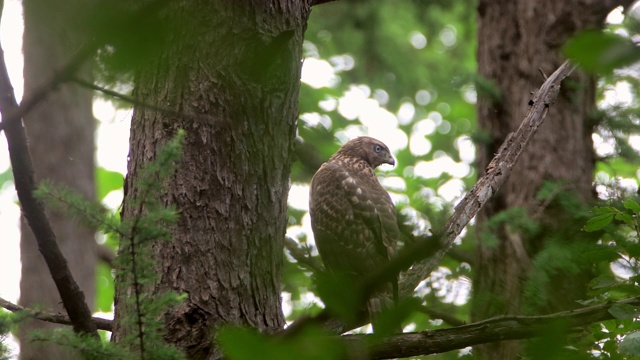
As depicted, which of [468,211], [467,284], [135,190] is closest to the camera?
[135,190]

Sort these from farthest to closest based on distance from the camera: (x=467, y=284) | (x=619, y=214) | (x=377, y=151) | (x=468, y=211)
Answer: (x=377, y=151)
(x=467, y=284)
(x=468, y=211)
(x=619, y=214)

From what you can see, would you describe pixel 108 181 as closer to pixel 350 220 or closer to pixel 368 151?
pixel 368 151

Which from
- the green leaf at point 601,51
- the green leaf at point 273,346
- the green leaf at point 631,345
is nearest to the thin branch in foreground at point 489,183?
the green leaf at point 631,345

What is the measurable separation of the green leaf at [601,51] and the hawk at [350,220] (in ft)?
13.7

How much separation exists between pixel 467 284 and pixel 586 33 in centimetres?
419

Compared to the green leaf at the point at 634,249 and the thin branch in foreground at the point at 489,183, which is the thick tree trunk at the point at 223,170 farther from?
the green leaf at the point at 634,249

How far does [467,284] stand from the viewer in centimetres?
484

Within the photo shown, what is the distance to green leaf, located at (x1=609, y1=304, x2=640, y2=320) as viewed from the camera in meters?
2.17

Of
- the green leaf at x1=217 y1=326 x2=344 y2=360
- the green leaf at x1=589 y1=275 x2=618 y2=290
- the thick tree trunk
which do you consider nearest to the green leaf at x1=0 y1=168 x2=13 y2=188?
the thick tree trunk

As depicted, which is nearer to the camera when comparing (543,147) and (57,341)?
(57,341)

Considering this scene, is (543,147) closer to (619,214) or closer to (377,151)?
(377,151)

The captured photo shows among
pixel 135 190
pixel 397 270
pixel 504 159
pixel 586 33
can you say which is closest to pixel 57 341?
pixel 135 190

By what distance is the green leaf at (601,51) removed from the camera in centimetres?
77

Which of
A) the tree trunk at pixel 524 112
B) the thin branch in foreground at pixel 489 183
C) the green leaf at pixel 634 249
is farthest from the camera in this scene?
the tree trunk at pixel 524 112
